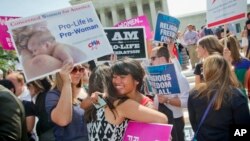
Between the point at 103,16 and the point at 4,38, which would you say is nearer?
the point at 4,38

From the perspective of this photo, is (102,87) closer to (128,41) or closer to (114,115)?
(114,115)

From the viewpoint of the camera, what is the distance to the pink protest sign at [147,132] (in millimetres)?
2254

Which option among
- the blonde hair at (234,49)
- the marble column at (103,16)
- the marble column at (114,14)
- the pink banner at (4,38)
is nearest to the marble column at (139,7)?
the marble column at (114,14)

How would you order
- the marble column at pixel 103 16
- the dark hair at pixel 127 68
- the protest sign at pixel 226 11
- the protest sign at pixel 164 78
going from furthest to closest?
the marble column at pixel 103 16, the protest sign at pixel 226 11, the protest sign at pixel 164 78, the dark hair at pixel 127 68

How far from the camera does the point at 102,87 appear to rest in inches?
120

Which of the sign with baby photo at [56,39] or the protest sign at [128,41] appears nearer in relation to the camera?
the sign with baby photo at [56,39]

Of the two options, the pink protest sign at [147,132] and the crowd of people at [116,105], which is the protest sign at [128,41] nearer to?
the crowd of people at [116,105]

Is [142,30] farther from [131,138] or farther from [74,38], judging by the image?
[131,138]

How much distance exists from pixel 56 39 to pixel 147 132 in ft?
3.91

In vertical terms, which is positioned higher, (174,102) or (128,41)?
(128,41)

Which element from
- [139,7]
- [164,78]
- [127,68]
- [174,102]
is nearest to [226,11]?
[174,102]

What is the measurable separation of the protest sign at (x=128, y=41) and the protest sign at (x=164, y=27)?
13.0 inches

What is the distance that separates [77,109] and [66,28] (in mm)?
694

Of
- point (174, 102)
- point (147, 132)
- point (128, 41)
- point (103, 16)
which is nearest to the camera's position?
point (147, 132)
